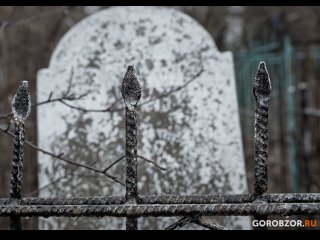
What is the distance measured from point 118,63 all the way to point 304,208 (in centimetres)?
161

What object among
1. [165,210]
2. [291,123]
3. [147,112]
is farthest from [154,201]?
[291,123]

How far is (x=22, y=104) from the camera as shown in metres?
1.49

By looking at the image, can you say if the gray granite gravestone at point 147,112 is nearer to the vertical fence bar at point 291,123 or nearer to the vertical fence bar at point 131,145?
the vertical fence bar at point 131,145

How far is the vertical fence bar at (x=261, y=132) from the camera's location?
141 cm

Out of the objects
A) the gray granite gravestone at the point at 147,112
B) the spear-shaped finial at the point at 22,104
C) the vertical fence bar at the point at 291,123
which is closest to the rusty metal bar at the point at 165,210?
the spear-shaped finial at the point at 22,104

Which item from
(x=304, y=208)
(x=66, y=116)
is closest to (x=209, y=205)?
(x=304, y=208)

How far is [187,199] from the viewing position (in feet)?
4.89

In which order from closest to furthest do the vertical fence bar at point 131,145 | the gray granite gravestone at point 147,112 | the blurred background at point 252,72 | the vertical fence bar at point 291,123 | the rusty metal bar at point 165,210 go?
the rusty metal bar at point 165,210 → the vertical fence bar at point 131,145 → the gray granite gravestone at point 147,112 → the vertical fence bar at point 291,123 → the blurred background at point 252,72

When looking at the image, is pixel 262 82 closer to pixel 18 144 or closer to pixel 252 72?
pixel 18 144

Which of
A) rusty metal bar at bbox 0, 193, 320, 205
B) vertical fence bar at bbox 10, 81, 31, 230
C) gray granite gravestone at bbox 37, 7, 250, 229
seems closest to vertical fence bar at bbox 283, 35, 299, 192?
gray granite gravestone at bbox 37, 7, 250, 229

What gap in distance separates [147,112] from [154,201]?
3.83ft

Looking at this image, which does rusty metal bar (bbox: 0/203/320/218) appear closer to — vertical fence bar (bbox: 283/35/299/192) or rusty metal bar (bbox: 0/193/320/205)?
rusty metal bar (bbox: 0/193/320/205)

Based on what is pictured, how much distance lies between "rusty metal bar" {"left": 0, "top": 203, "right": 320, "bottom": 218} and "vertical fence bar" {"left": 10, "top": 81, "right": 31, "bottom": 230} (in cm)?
5

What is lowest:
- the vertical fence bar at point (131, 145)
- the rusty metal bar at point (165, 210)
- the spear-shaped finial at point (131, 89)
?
the rusty metal bar at point (165, 210)
